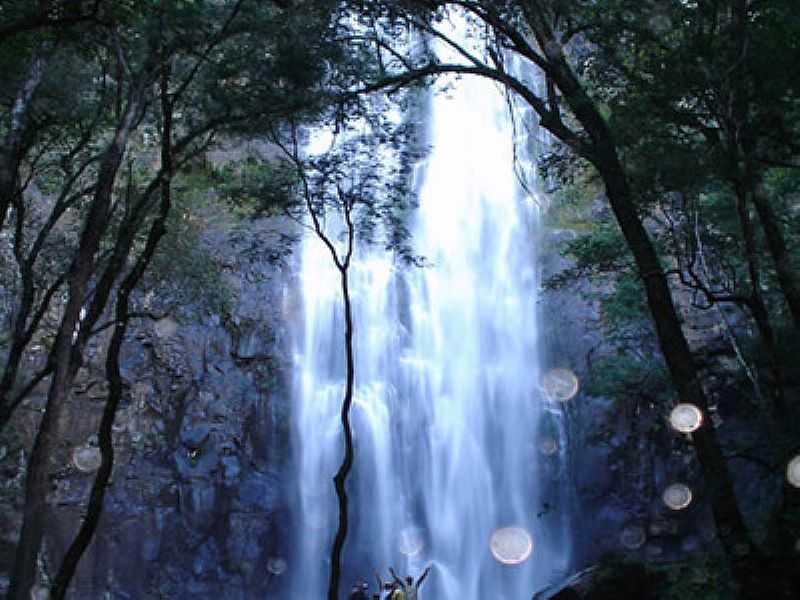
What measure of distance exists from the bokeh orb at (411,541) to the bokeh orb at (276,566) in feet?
10.2

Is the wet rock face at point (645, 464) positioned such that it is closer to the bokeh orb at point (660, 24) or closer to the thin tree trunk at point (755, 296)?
the thin tree trunk at point (755, 296)

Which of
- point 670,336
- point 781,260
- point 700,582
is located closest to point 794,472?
point 700,582

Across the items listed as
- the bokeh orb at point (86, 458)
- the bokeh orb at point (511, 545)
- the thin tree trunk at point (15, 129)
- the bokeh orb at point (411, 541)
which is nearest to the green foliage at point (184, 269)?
the thin tree trunk at point (15, 129)

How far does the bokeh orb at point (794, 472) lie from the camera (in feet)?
26.1

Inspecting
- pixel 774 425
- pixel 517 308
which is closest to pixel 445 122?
pixel 517 308

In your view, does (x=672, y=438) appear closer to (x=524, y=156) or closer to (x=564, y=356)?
(x=564, y=356)

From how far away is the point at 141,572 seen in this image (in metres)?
18.8

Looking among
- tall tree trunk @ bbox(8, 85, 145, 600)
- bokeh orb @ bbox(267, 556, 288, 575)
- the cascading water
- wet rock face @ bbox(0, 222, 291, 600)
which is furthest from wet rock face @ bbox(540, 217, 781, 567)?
tall tree trunk @ bbox(8, 85, 145, 600)

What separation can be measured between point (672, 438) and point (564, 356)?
14.6 ft

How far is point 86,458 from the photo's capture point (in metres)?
19.3

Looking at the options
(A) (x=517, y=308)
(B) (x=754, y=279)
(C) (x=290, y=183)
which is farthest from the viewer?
(A) (x=517, y=308)

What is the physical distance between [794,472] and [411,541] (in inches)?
566

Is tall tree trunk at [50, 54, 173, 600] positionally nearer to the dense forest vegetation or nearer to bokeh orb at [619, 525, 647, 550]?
the dense forest vegetation

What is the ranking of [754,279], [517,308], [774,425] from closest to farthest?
[754,279]
[774,425]
[517,308]
